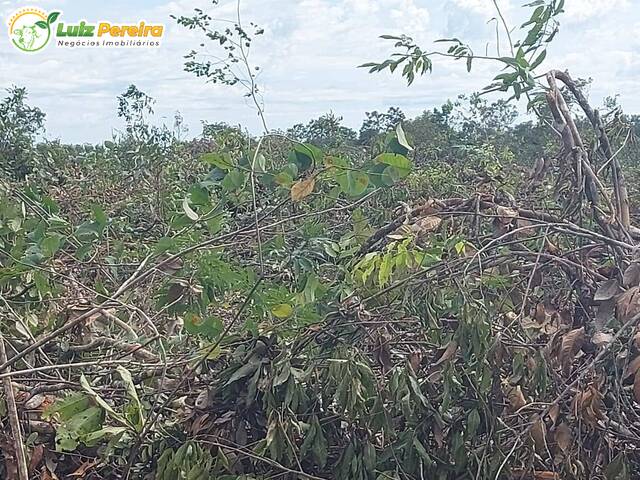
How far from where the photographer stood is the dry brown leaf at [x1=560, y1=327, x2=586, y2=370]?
4.55 feet

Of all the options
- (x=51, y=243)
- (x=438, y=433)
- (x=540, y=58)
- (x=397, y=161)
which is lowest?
(x=438, y=433)

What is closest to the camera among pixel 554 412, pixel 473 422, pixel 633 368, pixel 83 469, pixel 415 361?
pixel 633 368

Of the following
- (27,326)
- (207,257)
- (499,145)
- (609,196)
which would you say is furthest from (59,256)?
(499,145)

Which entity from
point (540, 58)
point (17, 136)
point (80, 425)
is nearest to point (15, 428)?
point (80, 425)

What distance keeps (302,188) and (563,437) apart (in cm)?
68

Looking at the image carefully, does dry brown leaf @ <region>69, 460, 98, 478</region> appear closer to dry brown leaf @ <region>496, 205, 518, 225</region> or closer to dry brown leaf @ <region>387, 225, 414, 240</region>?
dry brown leaf @ <region>387, 225, 414, 240</region>

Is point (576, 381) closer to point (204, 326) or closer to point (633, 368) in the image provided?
point (633, 368)

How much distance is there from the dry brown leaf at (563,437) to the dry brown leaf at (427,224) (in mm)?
489

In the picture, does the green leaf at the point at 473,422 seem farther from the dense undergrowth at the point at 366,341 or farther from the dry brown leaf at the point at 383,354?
the dry brown leaf at the point at 383,354

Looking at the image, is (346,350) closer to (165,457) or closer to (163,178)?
(165,457)

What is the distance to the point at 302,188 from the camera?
139cm

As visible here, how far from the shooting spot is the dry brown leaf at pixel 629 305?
1297mm

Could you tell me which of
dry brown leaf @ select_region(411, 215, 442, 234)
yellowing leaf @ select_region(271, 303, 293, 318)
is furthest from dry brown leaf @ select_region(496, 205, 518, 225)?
yellowing leaf @ select_region(271, 303, 293, 318)

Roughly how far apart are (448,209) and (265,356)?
55 centimetres
